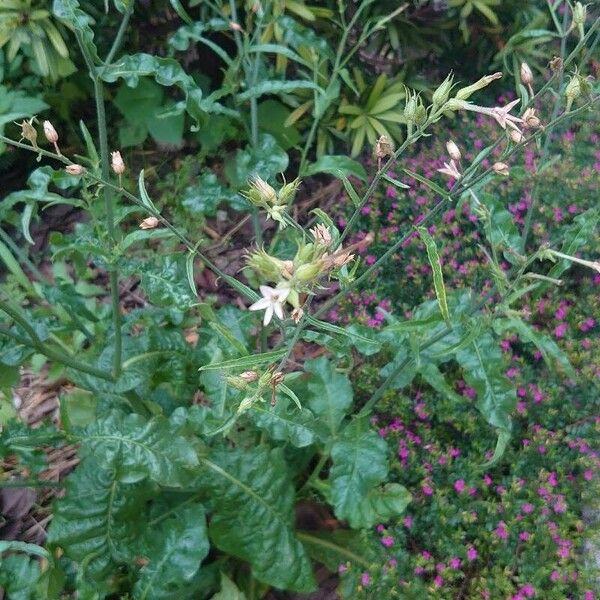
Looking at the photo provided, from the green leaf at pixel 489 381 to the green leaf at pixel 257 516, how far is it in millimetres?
603

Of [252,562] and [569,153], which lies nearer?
[252,562]

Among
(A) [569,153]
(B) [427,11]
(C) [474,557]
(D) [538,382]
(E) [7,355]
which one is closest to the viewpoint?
(E) [7,355]

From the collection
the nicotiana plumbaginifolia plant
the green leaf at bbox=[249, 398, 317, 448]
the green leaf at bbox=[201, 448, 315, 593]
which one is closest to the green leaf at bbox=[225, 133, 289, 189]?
the nicotiana plumbaginifolia plant

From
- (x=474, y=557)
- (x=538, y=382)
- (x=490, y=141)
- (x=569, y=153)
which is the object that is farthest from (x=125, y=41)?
(x=474, y=557)

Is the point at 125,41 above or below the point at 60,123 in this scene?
above

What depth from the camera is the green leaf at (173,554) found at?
186 cm

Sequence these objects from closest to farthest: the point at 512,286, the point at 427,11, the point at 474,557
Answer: the point at 512,286
the point at 474,557
the point at 427,11

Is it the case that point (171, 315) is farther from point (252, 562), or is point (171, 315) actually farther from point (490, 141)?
point (490, 141)

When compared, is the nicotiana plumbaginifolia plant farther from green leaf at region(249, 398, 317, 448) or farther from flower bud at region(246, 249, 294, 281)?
flower bud at region(246, 249, 294, 281)

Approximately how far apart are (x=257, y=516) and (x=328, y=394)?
15.4 inches

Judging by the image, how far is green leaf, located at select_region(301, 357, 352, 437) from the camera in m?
1.88

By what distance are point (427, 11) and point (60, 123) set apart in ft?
5.51

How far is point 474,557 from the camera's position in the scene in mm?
1812

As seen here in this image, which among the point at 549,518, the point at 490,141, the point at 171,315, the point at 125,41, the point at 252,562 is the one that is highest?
the point at 125,41
